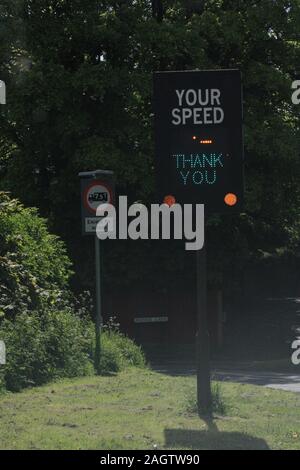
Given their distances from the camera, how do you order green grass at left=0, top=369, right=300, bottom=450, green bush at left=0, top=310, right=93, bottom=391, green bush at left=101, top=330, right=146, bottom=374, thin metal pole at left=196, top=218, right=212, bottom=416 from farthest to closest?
1. green bush at left=101, top=330, right=146, bottom=374
2. green bush at left=0, top=310, right=93, bottom=391
3. thin metal pole at left=196, top=218, right=212, bottom=416
4. green grass at left=0, top=369, right=300, bottom=450

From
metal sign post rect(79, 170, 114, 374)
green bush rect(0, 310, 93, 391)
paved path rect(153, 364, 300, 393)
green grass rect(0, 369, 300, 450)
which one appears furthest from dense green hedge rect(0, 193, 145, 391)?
paved path rect(153, 364, 300, 393)

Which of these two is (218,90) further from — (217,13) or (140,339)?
(140,339)

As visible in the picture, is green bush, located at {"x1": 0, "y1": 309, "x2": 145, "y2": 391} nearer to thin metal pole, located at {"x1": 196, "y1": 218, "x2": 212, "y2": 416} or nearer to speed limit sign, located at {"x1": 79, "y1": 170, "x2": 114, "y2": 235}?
speed limit sign, located at {"x1": 79, "y1": 170, "x2": 114, "y2": 235}

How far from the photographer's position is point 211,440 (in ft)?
29.0

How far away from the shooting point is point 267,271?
53.0 metres

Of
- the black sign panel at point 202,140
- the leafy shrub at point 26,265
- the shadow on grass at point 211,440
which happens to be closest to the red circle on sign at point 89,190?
the leafy shrub at point 26,265

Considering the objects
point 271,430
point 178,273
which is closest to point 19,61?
point 178,273

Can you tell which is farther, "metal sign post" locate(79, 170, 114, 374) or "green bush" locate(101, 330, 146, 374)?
"metal sign post" locate(79, 170, 114, 374)

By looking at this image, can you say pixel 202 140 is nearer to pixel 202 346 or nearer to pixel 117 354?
pixel 202 346

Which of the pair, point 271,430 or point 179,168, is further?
point 179,168

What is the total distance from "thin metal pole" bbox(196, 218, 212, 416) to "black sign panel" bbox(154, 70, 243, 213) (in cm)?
76

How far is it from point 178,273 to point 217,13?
851 cm

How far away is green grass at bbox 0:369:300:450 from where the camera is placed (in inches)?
342
